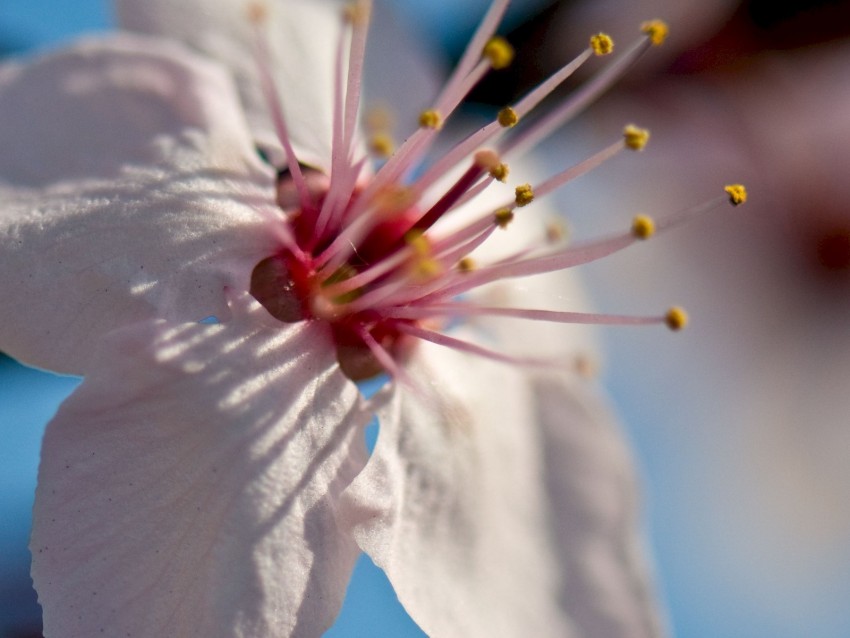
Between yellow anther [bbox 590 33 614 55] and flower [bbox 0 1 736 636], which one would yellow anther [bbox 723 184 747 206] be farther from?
yellow anther [bbox 590 33 614 55]

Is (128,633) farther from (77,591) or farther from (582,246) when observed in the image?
(582,246)

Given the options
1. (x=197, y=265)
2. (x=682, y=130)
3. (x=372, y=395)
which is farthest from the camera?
(x=682, y=130)

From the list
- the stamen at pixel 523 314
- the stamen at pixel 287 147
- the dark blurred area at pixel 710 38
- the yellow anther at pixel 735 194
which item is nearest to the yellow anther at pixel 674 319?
the stamen at pixel 523 314

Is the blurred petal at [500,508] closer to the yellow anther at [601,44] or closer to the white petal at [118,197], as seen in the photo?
the white petal at [118,197]

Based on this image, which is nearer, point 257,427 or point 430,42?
point 257,427

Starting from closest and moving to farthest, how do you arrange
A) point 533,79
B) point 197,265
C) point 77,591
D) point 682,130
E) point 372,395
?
point 77,591
point 197,265
point 372,395
point 533,79
point 682,130

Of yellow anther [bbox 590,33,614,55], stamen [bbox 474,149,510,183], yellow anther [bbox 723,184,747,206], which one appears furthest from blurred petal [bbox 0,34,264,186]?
yellow anther [bbox 723,184,747,206]

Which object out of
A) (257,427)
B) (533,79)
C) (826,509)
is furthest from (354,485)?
(826,509)
